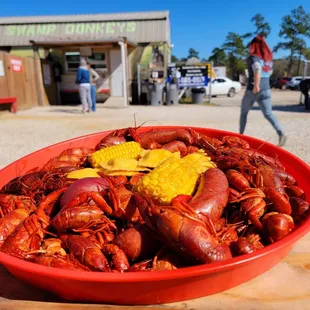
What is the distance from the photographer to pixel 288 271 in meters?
1.76

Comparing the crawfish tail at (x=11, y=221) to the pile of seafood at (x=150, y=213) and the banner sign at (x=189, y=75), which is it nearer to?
the pile of seafood at (x=150, y=213)

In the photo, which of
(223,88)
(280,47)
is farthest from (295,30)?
(223,88)

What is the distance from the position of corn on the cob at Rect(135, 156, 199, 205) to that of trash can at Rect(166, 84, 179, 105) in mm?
14073

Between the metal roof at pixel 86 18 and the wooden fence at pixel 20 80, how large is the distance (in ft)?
25.7

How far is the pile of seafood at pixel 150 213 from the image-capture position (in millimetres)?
1472

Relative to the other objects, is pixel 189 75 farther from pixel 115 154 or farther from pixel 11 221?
pixel 11 221

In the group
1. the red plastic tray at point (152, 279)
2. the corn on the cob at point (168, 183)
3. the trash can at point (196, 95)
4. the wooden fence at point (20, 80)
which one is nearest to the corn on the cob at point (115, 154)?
the corn on the cob at point (168, 183)

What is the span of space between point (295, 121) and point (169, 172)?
10.0 m

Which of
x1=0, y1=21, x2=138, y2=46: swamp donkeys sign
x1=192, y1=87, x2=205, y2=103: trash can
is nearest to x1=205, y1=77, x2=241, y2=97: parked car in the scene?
x1=192, y1=87, x2=205, y2=103: trash can

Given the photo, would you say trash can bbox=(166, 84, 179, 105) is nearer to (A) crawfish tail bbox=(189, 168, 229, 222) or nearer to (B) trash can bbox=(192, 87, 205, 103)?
(B) trash can bbox=(192, 87, 205, 103)

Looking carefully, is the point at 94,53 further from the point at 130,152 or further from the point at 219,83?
the point at 130,152

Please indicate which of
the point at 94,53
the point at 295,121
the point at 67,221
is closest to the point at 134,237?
the point at 67,221

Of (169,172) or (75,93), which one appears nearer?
(169,172)

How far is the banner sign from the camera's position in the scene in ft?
53.5
